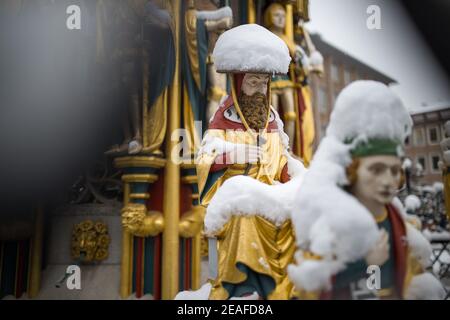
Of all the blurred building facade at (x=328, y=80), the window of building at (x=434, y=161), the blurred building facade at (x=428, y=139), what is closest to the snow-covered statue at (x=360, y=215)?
the blurred building facade at (x=428, y=139)

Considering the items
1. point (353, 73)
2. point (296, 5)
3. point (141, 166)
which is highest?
point (353, 73)

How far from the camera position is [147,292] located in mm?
4859

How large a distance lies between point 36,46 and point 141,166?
5.47 ft

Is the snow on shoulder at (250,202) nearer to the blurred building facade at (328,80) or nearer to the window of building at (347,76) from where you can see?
the blurred building facade at (328,80)

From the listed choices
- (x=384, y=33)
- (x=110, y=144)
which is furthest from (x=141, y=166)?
Answer: (x=384, y=33)

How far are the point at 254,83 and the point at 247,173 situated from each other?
0.69 meters

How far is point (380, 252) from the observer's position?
2.04 metres

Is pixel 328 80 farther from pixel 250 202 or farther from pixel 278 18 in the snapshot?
pixel 250 202

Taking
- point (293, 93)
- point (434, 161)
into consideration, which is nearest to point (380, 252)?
point (293, 93)

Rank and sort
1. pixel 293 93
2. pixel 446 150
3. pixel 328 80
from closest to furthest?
pixel 446 150, pixel 293 93, pixel 328 80

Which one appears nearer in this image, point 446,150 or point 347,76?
point 446,150

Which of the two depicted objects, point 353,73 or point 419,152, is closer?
point 419,152

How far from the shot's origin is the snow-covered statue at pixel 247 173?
2.72 metres
